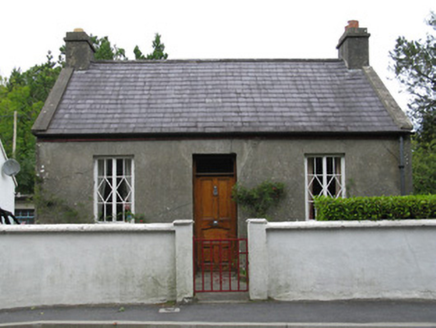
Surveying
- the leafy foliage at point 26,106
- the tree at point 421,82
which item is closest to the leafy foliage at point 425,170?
the tree at point 421,82

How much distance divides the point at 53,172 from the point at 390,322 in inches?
305

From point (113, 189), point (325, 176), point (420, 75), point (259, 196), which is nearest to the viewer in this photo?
point (259, 196)

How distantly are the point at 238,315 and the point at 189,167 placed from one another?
4.34 metres

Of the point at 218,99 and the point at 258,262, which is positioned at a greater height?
the point at 218,99

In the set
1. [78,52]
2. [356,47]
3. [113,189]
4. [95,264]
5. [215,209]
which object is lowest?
[95,264]

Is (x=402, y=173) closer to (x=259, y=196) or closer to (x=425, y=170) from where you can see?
(x=259, y=196)

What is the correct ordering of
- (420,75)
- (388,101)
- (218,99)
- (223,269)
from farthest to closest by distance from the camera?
1. (420,75)
2. (218,99)
3. (388,101)
4. (223,269)

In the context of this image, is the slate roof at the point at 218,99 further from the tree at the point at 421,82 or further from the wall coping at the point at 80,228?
the tree at the point at 421,82

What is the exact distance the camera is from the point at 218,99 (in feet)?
36.6

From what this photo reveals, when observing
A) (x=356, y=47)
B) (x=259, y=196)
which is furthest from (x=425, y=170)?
(x=259, y=196)

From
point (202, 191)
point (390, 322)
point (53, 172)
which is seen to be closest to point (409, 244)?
point (390, 322)

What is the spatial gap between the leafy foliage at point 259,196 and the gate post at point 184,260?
2.92m

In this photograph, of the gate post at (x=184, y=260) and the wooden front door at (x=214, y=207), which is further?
the wooden front door at (x=214, y=207)

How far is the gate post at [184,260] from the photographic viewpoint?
23.2 ft
